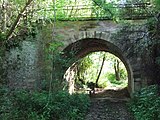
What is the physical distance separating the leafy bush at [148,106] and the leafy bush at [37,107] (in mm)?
1774

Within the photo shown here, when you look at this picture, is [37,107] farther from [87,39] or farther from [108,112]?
[87,39]

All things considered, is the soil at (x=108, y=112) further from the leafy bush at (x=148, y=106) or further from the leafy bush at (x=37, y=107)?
the leafy bush at (x=37, y=107)

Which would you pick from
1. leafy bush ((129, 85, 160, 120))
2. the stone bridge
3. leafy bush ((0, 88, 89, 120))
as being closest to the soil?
leafy bush ((129, 85, 160, 120))

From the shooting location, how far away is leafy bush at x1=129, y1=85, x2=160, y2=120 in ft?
25.6

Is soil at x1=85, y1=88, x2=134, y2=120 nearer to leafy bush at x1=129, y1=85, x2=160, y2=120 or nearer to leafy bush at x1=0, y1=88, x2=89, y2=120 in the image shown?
leafy bush at x1=129, y1=85, x2=160, y2=120

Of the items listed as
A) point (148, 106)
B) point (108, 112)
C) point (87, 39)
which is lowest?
point (108, 112)

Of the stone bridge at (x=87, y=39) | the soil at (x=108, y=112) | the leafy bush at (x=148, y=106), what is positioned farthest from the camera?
the stone bridge at (x=87, y=39)

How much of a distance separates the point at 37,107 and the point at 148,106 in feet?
10.8

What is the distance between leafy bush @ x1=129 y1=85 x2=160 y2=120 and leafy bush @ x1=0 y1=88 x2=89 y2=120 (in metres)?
1.77

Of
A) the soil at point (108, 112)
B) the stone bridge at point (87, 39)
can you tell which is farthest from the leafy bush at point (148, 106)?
the stone bridge at point (87, 39)

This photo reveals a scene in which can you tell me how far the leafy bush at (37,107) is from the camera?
7836 mm

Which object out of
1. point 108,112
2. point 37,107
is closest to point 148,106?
point 108,112

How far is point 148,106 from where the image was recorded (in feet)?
28.6

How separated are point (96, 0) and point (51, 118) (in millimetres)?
3678
